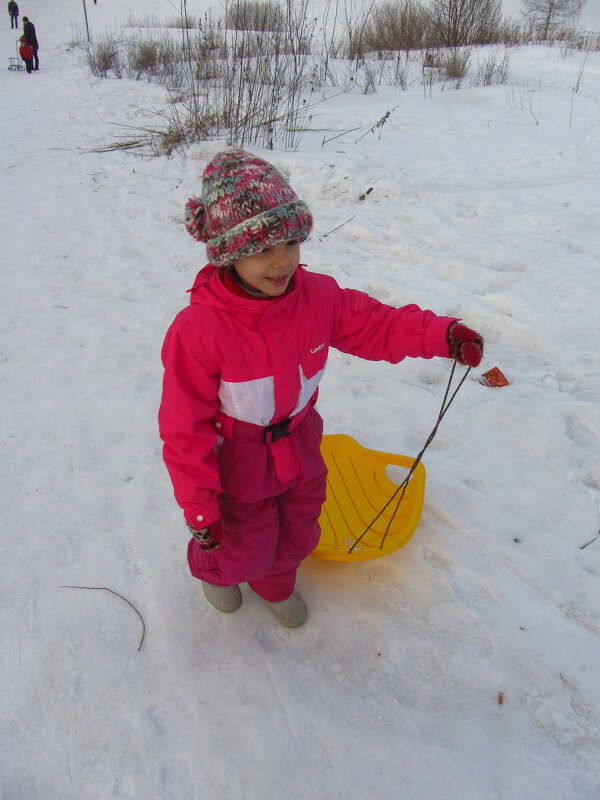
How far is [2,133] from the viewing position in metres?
6.36

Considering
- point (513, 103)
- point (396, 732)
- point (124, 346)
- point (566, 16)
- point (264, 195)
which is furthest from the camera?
point (566, 16)

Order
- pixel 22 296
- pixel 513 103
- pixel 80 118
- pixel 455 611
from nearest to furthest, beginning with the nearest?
pixel 455 611, pixel 22 296, pixel 513 103, pixel 80 118

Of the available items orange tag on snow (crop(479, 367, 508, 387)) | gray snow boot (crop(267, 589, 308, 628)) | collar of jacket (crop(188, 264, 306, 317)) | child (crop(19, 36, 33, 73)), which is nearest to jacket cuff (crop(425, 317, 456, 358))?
collar of jacket (crop(188, 264, 306, 317))

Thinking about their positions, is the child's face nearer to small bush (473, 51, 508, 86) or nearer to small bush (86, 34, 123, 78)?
small bush (473, 51, 508, 86)

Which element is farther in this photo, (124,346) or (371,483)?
(124,346)

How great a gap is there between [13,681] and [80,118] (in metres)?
7.07

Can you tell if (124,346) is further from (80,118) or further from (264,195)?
(80,118)

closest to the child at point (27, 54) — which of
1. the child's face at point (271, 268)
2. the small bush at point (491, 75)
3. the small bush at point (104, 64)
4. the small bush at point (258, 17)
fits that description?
the small bush at point (104, 64)

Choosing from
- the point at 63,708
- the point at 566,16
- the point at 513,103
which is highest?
the point at 566,16

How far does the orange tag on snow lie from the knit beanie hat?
1515 millimetres

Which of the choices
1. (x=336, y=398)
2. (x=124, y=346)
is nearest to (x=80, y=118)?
(x=124, y=346)

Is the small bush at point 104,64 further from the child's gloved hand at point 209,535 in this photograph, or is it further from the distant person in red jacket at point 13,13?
the distant person in red jacket at point 13,13

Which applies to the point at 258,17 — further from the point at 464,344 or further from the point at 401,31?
the point at 464,344

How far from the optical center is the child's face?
1.19 m
